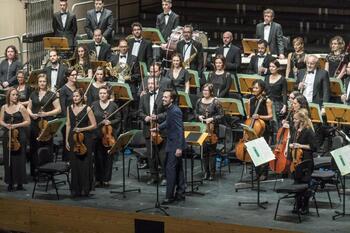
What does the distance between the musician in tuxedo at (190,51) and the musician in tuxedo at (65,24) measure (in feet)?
7.15

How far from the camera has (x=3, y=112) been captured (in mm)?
12109

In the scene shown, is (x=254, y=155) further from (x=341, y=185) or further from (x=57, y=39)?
(x=57, y=39)

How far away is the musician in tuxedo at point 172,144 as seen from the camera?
11.3 meters

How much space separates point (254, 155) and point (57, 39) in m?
5.07

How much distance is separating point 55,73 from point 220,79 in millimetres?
2416

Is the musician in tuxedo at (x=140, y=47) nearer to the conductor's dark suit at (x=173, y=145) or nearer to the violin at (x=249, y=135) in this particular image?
the violin at (x=249, y=135)

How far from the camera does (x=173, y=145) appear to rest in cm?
1138

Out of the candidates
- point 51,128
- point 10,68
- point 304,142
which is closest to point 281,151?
point 304,142

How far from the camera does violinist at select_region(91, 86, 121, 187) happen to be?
40.2ft

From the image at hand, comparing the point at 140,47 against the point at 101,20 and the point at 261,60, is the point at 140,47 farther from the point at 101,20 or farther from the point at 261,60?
the point at 261,60

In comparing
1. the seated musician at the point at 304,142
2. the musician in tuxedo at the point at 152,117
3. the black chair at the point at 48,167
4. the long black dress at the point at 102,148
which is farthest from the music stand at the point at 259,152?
the black chair at the point at 48,167

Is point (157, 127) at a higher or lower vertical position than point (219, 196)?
higher

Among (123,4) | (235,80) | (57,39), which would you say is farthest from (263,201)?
(123,4)

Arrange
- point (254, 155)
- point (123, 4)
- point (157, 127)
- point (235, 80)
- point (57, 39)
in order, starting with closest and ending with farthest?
point (254, 155) < point (157, 127) < point (235, 80) < point (57, 39) < point (123, 4)
